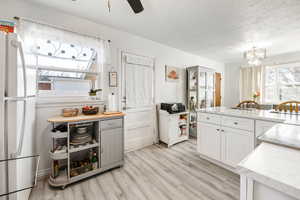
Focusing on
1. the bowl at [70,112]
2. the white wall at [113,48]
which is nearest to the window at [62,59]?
the white wall at [113,48]

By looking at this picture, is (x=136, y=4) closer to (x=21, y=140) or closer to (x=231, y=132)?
(x=21, y=140)

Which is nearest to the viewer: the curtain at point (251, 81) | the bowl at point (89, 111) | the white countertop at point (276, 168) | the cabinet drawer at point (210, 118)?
the white countertop at point (276, 168)

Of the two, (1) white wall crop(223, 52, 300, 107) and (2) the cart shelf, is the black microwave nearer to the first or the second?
(2) the cart shelf

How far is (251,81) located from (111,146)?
551 cm

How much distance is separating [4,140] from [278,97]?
21.5 feet

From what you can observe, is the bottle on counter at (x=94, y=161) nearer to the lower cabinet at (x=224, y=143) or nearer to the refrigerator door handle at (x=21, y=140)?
the refrigerator door handle at (x=21, y=140)

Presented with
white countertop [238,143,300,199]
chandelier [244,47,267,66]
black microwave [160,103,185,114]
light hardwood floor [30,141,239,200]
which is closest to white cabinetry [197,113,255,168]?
light hardwood floor [30,141,239,200]

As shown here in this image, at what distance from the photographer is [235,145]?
1988mm

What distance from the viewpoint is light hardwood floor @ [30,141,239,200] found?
159cm

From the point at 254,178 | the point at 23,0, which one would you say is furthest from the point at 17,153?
the point at 23,0

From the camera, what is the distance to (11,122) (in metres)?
1.08

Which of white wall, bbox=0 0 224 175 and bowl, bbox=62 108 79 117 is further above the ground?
white wall, bbox=0 0 224 175

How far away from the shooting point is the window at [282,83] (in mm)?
4113

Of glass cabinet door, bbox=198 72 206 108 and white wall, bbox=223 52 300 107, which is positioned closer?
glass cabinet door, bbox=198 72 206 108
